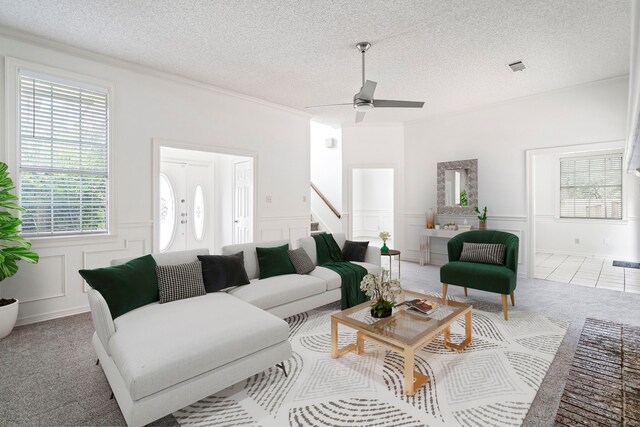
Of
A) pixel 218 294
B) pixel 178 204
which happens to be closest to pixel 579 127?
pixel 218 294

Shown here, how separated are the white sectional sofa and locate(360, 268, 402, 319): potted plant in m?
0.75

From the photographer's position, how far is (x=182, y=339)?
76.2 inches

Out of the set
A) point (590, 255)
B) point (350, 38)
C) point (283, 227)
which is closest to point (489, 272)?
point (350, 38)

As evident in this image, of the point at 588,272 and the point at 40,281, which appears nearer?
the point at 40,281

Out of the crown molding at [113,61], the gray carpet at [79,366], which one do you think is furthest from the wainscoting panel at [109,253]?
the crown molding at [113,61]

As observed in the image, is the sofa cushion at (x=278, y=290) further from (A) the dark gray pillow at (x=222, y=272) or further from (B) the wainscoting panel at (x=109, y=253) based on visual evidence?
(B) the wainscoting panel at (x=109, y=253)

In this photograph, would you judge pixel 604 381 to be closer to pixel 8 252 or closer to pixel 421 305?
pixel 421 305

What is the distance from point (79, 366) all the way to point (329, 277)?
2.34 metres

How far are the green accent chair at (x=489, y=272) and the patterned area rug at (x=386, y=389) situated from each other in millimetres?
595

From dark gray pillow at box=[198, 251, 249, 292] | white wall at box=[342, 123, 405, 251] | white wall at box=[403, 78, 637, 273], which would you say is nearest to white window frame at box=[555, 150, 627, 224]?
white wall at box=[403, 78, 637, 273]

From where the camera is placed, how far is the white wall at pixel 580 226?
6.39 m

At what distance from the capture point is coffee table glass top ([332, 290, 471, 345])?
88.9 inches

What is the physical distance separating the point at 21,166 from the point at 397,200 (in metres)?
6.07

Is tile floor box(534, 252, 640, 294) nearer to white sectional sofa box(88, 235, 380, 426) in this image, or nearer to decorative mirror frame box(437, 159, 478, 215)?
decorative mirror frame box(437, 159, 478, 215)
